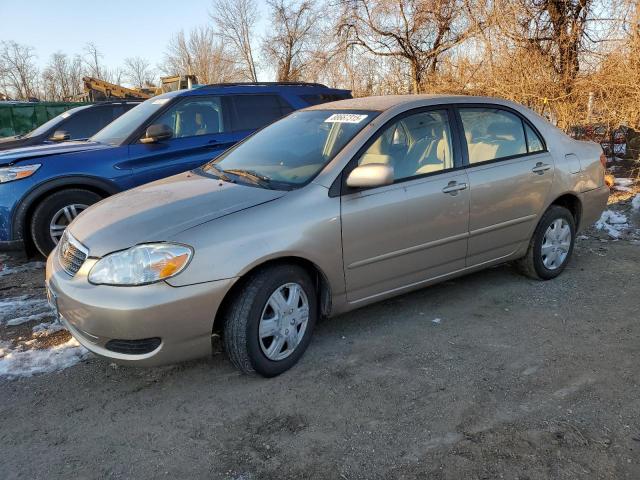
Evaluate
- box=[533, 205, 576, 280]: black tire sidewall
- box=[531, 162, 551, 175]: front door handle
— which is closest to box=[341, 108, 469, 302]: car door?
box=[531, 162, 551, 175]: front door handle

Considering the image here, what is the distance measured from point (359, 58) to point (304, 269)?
1636 centimetres

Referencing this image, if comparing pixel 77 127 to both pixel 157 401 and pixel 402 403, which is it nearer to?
pixel 157 401

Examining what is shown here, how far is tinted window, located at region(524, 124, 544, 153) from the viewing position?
4.26 metres

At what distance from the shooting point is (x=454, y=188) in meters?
3.66

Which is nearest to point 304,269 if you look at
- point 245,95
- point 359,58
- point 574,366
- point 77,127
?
point 574,366

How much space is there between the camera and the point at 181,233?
2729mm

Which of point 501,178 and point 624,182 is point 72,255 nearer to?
point 501,178

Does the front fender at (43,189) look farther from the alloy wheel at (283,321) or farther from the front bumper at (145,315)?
the alloy wheel at (283,321)

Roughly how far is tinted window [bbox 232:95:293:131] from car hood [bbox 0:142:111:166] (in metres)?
1.60

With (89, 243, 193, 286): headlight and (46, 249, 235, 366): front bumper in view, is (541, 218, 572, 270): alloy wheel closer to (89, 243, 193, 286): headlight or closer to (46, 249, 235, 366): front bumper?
(46, 249, 235, 366): front bumper

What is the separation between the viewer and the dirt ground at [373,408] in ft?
7.73

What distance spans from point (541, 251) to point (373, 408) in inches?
96.7

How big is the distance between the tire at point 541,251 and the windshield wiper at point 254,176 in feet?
7.90

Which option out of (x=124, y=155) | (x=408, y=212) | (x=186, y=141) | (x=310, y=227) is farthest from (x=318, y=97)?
(x=310, y=227)
